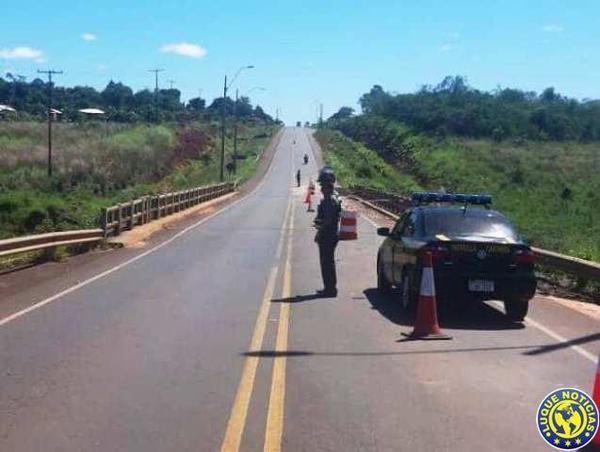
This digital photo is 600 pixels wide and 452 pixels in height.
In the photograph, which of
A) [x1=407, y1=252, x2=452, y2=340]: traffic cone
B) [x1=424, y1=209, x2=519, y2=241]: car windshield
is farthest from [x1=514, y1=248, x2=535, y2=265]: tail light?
[x1=407, y1=252, x2=452, y2=340]: traffic cone

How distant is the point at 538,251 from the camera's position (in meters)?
16.5

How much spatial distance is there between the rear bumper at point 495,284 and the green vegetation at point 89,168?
2833 cm

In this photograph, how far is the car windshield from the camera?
1195 centimetres

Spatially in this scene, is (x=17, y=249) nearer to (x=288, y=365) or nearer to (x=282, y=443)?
(x=288, y=365)

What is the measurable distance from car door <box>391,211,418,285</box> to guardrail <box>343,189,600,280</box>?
3412 millimetres

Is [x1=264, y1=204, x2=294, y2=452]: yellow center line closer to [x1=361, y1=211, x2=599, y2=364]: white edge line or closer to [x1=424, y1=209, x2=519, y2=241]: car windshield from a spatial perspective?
[x1=424, y1=209, x2=519, y2=241]: car windshield

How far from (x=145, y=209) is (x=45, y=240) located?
11.3 metres

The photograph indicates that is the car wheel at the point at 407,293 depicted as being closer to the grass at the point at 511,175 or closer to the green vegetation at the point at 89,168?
the grass at the point at 511,175

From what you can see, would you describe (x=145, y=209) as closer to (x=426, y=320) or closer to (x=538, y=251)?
(x=538, y=251)

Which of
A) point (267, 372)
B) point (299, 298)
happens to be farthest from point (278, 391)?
point (299, 298)

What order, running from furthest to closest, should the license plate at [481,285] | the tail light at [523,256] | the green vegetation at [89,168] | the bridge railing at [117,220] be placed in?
the green vegetation at [89,168] < the bridge railing at [117,220] < the tail light at [523,256] < the license plate at [481,285]

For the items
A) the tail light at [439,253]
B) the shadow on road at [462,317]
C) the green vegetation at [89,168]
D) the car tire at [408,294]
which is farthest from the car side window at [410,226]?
the green vegetation at [89,168]

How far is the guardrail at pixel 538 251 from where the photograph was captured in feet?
47.6

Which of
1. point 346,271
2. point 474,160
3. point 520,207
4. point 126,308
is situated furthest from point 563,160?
point 126,308
